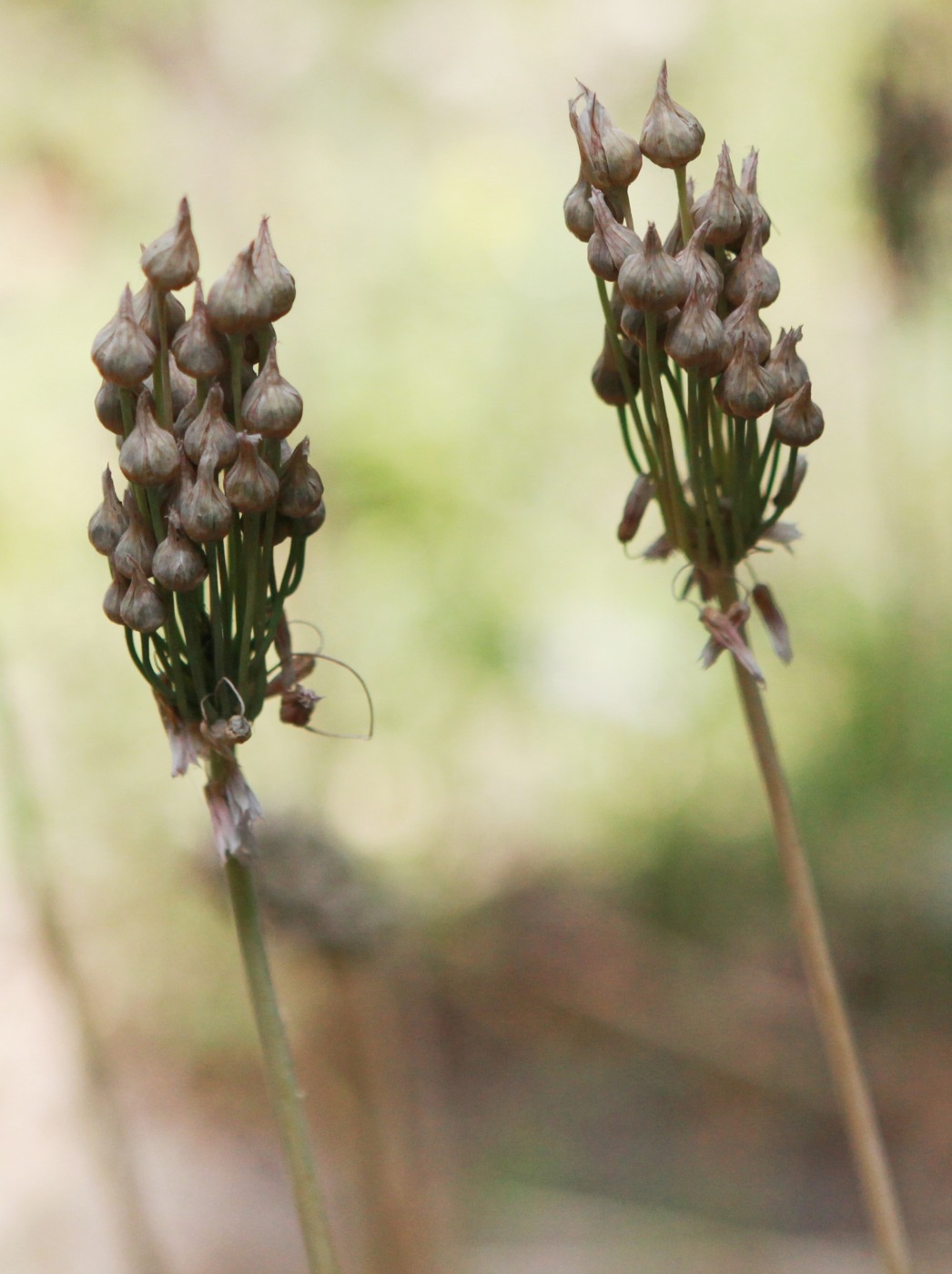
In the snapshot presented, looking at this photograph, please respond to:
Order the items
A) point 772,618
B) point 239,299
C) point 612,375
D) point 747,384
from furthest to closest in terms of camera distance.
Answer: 1. point 772,618
2. point 612,375
3. point 747,384
4. point 239,299

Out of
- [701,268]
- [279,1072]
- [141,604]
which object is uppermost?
[701,268]

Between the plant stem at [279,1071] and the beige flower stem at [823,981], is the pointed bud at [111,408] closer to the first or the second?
the plant stem at [279,1071]

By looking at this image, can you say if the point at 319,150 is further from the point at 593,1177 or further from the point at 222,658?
the point at 222,658

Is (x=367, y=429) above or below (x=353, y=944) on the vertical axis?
above

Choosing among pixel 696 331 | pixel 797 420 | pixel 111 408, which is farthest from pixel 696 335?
pixel 111 408

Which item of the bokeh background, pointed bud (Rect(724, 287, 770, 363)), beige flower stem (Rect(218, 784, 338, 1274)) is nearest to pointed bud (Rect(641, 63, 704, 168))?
pointed bud (Rect(724, 287, 770, 363))

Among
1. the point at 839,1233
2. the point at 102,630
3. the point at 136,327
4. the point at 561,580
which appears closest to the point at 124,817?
the point at 102,630

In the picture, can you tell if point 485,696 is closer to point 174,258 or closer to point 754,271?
point 754,271
